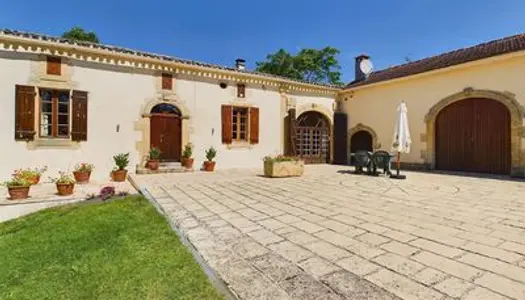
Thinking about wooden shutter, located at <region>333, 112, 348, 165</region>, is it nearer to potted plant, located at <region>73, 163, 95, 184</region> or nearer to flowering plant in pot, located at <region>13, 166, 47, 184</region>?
potted plant, located at <region>73, 163, 95, 184</region>

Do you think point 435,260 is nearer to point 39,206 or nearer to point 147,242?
point 147,242

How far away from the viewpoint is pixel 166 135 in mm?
9617

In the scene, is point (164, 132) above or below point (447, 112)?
below

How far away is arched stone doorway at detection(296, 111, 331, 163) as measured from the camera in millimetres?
12492

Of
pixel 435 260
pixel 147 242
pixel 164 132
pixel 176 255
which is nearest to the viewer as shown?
pixel 435 260

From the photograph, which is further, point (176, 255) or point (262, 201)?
point (262, 201)

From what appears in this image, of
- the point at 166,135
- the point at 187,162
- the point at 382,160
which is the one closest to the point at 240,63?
the point at 166,135

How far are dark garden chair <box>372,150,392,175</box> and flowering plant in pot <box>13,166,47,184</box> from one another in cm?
877

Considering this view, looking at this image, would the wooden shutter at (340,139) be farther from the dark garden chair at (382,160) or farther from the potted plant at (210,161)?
the potted plant at (210,161)

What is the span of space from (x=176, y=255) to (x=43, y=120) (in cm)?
758

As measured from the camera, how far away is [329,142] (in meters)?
13.1

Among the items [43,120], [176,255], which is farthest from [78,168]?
[176,255]

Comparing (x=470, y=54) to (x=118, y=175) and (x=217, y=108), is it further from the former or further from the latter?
(x=118, y=175)

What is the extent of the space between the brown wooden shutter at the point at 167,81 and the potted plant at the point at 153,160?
217 cm
